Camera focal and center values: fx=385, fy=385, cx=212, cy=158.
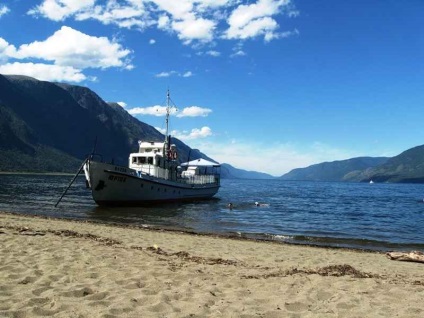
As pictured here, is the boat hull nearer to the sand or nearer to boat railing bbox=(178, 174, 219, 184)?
boat railing bbox=(178, 174, 219, 184)

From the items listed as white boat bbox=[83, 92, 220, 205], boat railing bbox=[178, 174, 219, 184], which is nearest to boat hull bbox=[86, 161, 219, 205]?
white boat bbox=[83, 92, 220, 205]

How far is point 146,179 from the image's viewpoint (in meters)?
34.6

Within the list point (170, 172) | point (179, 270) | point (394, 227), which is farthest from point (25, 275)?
point (170, 172)

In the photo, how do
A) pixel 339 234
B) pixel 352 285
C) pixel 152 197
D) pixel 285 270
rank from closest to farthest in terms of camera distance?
pixel 352 285, pixel 285 270, pixel 339 234, pixel 152 197

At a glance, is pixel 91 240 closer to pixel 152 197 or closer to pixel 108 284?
pixel 108 284

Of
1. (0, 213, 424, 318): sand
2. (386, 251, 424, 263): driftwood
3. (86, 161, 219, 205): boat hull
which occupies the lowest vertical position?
(386, 251, 424, 263): driftwood

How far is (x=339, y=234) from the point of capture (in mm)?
22953

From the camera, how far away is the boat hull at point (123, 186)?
1251 inches

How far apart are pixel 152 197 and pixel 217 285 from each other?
94.3 feet

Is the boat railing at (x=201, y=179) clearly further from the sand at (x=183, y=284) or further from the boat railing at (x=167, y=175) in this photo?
the sand at (x=183, y=284)

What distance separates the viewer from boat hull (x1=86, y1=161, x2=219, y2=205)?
31766 mm

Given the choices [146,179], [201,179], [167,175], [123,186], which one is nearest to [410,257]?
[123,186]

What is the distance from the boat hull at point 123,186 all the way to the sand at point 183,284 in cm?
2010

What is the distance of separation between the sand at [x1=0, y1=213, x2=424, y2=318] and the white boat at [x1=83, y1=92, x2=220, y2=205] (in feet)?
66.5
